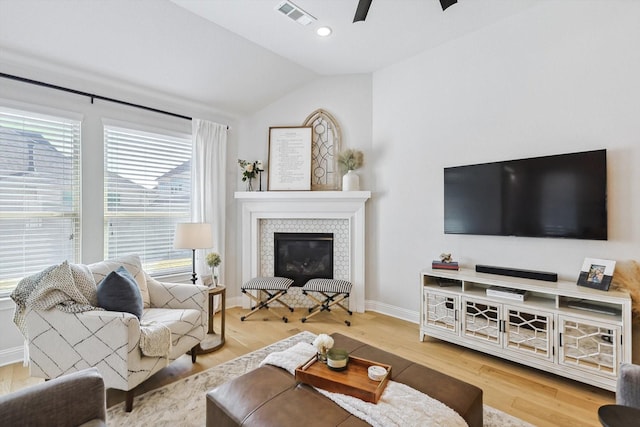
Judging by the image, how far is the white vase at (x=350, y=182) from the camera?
3889mm

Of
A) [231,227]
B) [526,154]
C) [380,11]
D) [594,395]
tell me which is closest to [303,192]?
[231,227]

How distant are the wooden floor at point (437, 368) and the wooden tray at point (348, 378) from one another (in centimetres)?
108

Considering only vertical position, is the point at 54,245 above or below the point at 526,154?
below

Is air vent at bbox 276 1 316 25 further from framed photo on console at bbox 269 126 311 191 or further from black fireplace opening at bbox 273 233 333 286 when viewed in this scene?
black fireplace opening at bbox 273 233 333 286

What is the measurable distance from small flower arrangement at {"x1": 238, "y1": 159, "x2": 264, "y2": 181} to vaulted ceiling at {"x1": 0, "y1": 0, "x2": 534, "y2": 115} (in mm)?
884

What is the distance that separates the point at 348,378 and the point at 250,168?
121 inches

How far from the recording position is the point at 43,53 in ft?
8.70

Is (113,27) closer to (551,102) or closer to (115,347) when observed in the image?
(115,347)

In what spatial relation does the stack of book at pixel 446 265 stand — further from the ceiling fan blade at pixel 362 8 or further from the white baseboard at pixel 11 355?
the white baseboard at pixel 11 355

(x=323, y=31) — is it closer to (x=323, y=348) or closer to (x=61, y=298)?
(x=323, y=348)

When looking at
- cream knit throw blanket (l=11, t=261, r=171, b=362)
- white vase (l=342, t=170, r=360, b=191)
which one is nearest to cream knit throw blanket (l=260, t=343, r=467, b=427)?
cream knit throw blanket (l=11, t=261, r=171, b=362)

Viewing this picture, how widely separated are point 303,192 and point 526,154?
239cm

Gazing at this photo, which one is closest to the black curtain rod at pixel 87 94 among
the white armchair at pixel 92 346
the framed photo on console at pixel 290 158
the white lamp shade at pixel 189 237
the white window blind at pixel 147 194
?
the white window blind at pixel 147 194

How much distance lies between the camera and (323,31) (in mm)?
3049
